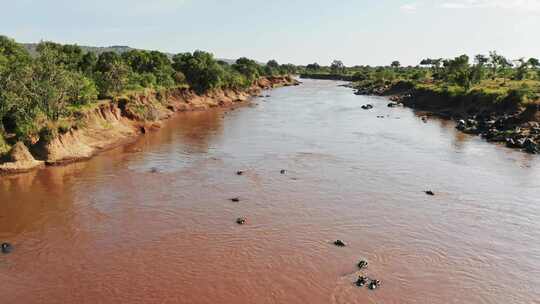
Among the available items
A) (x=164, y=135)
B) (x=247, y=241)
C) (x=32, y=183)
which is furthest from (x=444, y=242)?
(x=164, y=135)

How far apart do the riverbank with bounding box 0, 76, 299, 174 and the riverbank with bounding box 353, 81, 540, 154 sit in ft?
124

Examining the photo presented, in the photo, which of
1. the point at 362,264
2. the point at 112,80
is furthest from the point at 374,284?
the point at 112,80

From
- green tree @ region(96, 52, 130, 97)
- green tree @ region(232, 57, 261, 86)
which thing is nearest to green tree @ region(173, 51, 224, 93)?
green tree @ region(96, 52, 130, 97)

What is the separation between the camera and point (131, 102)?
5150 centimetres

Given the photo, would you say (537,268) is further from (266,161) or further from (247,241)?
(266,161)

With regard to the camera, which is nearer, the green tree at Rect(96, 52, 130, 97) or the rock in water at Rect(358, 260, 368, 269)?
the rock in water at Rect(358, 260, 368, 269)

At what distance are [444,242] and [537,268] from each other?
3970 mm

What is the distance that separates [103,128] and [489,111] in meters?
48.8

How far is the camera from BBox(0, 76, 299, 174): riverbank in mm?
32312

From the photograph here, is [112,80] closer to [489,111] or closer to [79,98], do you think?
[79,98]

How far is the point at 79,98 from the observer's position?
4300 cm

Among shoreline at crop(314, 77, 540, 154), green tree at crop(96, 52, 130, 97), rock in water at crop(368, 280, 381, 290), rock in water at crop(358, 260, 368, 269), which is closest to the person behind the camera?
rock in water at crop(368, 280, 381, 290)

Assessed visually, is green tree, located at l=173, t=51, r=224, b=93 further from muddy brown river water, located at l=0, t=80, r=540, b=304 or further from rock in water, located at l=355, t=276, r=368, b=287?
rock in water, located at l=355, t=276, r=368, b=287

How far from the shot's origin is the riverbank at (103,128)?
106 feet
